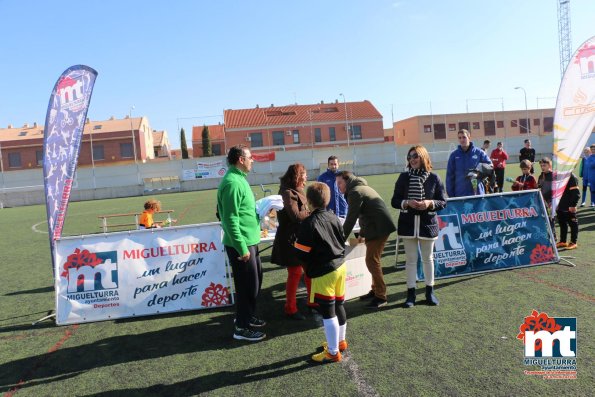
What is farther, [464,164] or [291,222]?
[464,164]

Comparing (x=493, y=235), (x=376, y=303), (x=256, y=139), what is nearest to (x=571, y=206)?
(x=493, y=235)

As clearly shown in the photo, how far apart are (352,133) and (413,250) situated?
50.9m

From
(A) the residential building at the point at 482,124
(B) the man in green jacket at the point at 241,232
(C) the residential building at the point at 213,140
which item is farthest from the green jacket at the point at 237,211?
(C) the residential building at the point at 213,140

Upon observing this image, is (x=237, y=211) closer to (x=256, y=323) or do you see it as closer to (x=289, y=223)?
(x=289, y=223)

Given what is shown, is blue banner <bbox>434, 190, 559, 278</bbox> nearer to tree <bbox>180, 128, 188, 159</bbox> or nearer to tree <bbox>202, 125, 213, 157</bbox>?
tree <bbox>202, 125, 213, 157</bbox>

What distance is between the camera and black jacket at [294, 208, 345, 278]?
3.79 metres

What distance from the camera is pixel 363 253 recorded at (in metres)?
5.49

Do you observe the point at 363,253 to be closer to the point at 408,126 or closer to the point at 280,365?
the point at 280,365

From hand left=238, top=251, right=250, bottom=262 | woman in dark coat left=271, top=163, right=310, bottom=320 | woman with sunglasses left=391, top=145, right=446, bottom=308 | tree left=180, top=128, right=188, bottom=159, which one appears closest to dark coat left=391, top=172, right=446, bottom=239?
woman with sunglasses left=391, top=145, right=446, bottom=308

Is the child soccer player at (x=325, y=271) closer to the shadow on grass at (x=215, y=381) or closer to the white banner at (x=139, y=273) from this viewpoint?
the shadow on grass at (x=215, y=381)

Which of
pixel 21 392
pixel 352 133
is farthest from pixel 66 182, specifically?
pixel 352 133

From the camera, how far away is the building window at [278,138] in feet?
180

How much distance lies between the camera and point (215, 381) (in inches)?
143

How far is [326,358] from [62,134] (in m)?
4.16
